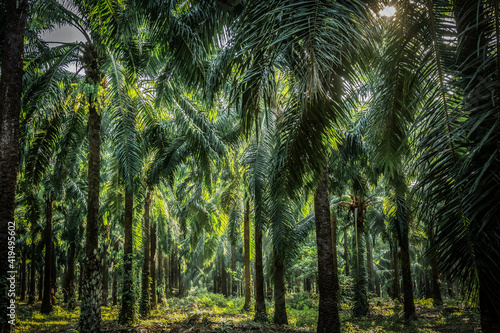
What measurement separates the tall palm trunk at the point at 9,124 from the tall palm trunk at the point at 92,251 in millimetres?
2115

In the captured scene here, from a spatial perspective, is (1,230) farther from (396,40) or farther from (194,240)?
(194,240)

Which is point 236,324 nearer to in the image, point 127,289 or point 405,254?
point 127,289

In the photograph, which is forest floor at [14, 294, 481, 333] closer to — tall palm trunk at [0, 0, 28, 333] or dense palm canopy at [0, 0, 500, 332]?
dense palm canopy at [0, 0, 500, 332]

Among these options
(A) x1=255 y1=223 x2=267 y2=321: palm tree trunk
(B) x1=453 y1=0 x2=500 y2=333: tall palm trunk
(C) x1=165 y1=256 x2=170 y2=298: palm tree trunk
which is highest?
(B) x1=453 y1=0 x2=500 y2=333: tall palm trunk

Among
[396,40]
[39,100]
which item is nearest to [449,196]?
[396,40]

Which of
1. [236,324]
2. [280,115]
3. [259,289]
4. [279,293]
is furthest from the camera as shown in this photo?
[259,289]

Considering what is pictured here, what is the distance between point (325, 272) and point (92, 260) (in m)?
6.14

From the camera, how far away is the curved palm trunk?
7.59 meters

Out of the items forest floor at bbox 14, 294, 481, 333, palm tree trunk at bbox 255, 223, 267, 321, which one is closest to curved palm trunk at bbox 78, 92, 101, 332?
forest floor at bbox 14, 294, 481, 333

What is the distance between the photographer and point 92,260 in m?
7.84

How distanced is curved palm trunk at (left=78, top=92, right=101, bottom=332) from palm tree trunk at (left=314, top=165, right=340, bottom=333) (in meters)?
5.79

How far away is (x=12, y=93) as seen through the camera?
19.4ft

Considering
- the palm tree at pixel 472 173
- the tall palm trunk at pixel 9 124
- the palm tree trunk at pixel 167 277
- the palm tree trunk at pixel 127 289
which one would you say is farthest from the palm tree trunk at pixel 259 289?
the palm tree trunk at pixel 167 277

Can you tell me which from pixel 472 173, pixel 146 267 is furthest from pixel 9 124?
pixel 146 267
